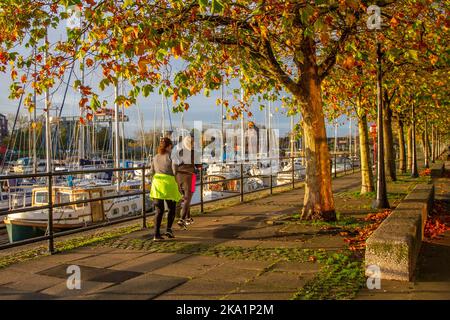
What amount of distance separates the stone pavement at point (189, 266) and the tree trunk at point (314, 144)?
0.68 m

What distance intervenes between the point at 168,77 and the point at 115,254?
333 cm

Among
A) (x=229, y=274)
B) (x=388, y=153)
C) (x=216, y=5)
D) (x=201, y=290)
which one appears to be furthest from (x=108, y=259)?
(x=388, y=153)

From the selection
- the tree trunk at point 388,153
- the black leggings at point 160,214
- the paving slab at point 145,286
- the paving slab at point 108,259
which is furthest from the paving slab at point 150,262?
the tree trunk at point 388,153

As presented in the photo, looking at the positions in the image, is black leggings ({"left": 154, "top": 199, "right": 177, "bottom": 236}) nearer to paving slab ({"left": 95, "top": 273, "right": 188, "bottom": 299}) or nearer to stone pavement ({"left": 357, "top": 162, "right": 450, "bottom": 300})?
paving slab ({"left": 95, "top": 273, "right": 188, "bottom": 299})

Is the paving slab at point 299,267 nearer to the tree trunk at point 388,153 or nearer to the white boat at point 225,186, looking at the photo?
the white boat at point 225,186

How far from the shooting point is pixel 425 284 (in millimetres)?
5129

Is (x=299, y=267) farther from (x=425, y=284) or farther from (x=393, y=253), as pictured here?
(x=425, y=284)

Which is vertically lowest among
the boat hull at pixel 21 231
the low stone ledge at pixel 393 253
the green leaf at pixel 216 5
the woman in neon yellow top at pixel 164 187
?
the boat hull at pixel 21 231

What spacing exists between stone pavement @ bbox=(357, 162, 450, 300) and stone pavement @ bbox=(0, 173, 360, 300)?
901 mm

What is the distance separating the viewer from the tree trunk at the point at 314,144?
9.20 m

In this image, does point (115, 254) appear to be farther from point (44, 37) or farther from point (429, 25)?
point (429, 25)

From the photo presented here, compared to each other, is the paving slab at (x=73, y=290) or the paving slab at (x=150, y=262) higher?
the paving slab at (x=150, y=262)

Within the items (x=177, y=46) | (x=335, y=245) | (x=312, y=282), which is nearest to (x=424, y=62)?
(x=335, y=245)

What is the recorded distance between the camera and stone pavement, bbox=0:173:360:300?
503 centimetres
